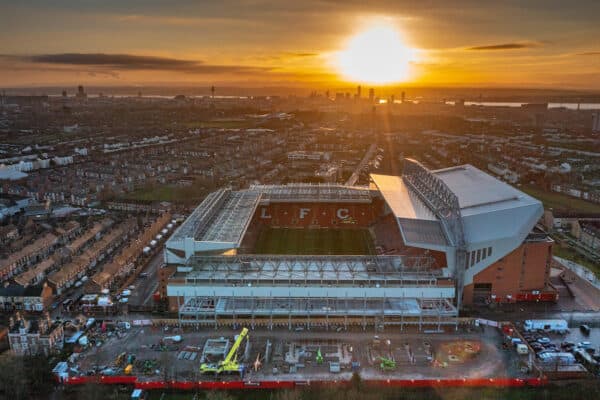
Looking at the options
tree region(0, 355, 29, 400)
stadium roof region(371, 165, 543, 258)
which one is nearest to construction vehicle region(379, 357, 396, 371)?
stadium roof region(371, 165, 543, 258)

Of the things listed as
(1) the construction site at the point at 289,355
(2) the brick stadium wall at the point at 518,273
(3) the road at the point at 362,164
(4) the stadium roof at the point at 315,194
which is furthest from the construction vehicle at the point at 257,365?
(3) the road at the point at 362,164

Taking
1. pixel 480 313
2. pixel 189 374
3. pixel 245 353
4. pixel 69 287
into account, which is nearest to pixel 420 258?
pixel 480 313

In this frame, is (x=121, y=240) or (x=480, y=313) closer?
(x=480, y=313)

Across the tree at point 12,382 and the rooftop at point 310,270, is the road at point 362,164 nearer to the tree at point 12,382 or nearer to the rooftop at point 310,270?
the rooftop at point 310,270

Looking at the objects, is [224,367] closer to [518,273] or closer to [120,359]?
[120,359]

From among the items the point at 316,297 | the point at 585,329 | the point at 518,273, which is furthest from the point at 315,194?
the point at 585,329

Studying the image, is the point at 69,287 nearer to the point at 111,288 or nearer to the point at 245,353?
the point at 111,288

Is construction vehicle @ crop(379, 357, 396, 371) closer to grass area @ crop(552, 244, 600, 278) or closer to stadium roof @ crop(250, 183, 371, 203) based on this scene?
grass area @ crop(552, 244, 600, 278)
